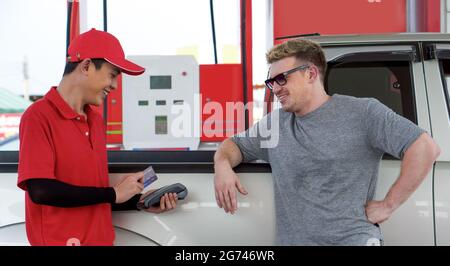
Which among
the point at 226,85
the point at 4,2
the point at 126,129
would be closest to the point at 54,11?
the point at 4,2

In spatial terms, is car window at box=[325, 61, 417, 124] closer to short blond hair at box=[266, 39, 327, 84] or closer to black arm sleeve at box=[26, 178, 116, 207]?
short blond hair at box=[266, 39, 327, 84]

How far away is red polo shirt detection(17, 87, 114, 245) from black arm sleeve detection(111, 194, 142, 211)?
0.45 feet

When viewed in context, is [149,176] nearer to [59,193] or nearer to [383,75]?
[59,193]

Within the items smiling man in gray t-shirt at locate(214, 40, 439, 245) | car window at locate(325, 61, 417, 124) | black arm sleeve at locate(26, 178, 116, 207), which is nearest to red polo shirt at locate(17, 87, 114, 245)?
black arm sleeve at locate(26, 178, 116, 207)

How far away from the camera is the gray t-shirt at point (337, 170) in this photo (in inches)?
62.6

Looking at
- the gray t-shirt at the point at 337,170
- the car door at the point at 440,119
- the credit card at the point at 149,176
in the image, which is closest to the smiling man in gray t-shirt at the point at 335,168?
the gray t-shirt at the point at 337,170

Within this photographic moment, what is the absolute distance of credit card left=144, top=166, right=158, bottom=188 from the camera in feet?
5.48

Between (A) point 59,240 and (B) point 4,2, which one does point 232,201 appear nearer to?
(A) point 59,240

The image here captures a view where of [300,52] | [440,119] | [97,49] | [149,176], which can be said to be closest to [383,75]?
[440,119]

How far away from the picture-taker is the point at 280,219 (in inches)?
66.3

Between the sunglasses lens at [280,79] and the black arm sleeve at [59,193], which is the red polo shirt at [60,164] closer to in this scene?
the black arm sleeve at [59,193]

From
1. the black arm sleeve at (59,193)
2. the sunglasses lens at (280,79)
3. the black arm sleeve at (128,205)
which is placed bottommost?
the black arm sleeve at (128,205)

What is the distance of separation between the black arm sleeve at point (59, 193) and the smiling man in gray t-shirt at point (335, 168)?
0.45 meters

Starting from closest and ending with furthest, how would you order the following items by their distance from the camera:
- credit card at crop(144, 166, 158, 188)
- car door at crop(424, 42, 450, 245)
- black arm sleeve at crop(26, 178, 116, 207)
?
black arm sleeve at crop(26, 178, 116, 207)
credit card at crop(144, 166, 158, 188)
car door at crop(424, 42, 450, 245)
